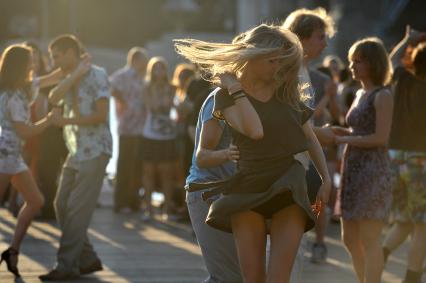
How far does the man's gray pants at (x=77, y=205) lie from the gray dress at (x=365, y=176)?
2.06 m

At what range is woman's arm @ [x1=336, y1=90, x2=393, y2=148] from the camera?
A: 8508 millimetres

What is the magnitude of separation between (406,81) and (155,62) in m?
5.90

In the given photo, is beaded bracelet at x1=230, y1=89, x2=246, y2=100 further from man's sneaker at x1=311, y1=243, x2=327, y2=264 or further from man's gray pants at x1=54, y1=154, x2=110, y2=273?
man's sneaker at x1=311, y1=243, x2=327, y2=264

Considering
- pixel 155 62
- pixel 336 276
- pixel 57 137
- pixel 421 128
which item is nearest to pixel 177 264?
pixel 336 276

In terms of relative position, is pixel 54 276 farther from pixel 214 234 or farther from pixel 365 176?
pixel 214 234

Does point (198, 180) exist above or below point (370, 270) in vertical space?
above

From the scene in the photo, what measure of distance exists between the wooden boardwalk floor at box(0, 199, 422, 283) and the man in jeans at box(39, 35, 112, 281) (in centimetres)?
22

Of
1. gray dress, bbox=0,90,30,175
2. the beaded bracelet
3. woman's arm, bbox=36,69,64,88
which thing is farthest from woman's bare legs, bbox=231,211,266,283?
Answer: woman's arm, bbox=36,69,64,88

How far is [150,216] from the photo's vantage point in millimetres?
15281

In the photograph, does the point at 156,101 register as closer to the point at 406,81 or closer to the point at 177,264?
the point at 177,264

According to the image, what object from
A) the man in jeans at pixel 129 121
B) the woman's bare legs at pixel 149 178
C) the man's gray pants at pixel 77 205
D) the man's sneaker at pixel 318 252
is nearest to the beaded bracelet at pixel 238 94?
the man's gray pants at pixel 77 205

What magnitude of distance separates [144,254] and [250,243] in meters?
5.59

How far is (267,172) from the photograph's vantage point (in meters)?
6.18


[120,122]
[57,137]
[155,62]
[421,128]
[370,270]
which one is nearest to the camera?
[370,270]
